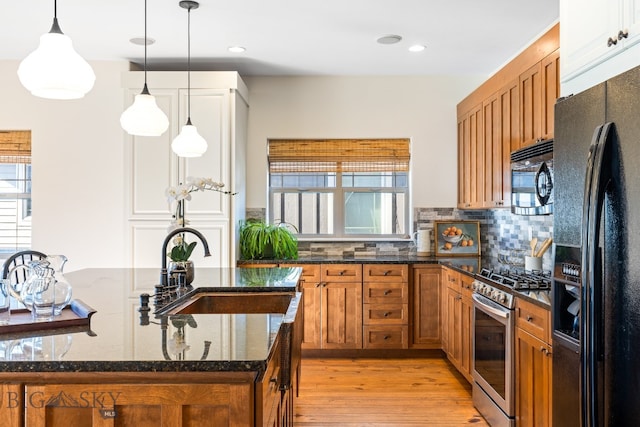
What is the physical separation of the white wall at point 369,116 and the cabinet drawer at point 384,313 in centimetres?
113

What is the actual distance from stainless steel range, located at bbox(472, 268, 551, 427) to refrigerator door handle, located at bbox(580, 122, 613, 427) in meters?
1.38

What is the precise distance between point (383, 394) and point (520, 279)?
1406 millimetres

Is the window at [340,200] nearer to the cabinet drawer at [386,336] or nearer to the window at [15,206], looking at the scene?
the cabinet drawer at [386,336]

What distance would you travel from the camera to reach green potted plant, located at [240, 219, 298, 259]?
15.0 feet

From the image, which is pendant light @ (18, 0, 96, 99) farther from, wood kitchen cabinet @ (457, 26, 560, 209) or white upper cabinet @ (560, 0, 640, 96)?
wood kitchen cabinet @ (457, 26, 560, 209)

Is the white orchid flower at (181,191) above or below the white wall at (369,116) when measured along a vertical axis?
below

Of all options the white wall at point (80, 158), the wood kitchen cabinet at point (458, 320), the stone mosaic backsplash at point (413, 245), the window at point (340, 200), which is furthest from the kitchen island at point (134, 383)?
the window at point (340, 200)

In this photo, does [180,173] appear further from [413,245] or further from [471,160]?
[471,160]

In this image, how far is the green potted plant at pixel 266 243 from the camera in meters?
4.57

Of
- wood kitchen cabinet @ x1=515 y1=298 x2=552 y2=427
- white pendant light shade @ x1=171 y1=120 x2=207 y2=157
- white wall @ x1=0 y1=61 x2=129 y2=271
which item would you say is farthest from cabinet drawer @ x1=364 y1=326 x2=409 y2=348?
white wall @ x1=0 y1=61 x2=129 y2=271

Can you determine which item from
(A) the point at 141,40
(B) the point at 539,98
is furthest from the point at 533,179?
(A) the point at 141,40

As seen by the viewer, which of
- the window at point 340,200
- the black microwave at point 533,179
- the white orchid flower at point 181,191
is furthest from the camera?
the window at point 340,200

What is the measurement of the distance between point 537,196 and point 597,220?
1.74 meters

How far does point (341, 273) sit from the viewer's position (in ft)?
14.6
